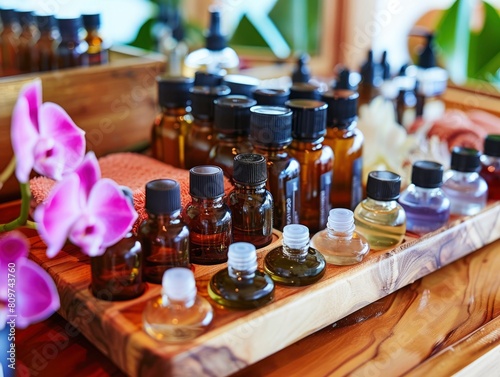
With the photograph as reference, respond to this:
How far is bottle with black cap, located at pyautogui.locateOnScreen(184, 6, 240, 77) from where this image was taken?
101 centimetres

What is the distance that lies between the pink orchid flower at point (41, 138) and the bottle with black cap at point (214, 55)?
50cm

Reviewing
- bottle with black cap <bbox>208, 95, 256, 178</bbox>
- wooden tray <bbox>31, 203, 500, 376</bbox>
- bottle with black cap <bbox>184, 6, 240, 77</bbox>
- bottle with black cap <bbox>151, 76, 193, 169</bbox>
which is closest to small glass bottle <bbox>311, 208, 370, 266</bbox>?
wooden tray <bbox>31, 203, 500, 376</bbox>

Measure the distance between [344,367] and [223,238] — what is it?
157mm

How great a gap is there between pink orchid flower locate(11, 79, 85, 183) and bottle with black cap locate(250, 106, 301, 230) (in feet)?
0.63

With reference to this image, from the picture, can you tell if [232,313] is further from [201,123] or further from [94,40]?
[94,40]

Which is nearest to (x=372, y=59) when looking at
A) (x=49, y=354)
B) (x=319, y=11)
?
(x=319, y=11)

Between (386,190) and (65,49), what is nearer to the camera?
(386,190)

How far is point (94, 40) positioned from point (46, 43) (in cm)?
8

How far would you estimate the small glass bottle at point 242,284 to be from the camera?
1.81 ft

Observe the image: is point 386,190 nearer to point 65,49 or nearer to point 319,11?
point 65,49

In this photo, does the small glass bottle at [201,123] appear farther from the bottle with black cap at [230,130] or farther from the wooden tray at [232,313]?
the wooden tray at [232,313]

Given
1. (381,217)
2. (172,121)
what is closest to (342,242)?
(381,217)

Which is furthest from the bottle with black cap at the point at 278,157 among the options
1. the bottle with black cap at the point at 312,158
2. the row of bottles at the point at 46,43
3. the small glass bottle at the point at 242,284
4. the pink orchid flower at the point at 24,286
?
the row of bottles at the point at 46,43

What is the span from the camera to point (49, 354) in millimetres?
597
